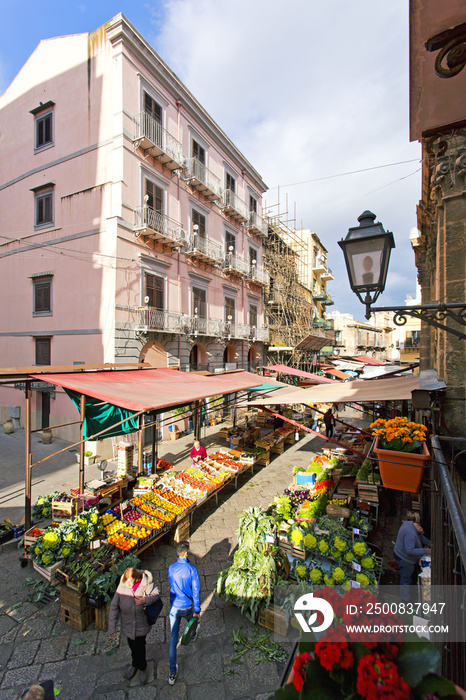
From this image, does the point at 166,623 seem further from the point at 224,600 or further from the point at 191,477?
the point at 191,477

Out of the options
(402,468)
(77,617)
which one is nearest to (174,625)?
(77,617)

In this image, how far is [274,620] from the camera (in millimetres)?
4816

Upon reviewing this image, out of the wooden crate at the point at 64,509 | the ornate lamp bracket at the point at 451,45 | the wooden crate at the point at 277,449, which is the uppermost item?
the ornate lamp bracket at the point at 451,45

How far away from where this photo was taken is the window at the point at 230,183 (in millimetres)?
22672

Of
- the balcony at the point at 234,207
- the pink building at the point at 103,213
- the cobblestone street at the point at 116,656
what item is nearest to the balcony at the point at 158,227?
the pink building at the point at 103,213

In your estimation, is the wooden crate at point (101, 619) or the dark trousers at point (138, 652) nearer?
the dark trousers at point (138, 652)

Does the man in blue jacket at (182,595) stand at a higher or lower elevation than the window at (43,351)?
lower

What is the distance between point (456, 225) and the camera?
17.5 feet

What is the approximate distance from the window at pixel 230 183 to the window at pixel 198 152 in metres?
2.98

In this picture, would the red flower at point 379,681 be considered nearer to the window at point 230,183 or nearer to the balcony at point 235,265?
the balcony at point 235,265

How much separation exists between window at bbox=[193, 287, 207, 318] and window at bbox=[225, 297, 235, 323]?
2.79m

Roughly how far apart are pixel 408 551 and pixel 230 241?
20930mm

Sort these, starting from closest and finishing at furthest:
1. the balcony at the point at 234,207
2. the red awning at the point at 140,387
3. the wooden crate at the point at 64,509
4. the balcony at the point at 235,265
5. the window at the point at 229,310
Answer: the red awning at the point at 140,387
the wooden crate at the point at 64,509
the balcony at the point at 235,265
the balcony at the point at 234,207
the window at the point at 229,310

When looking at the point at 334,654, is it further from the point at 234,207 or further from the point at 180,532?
the point at 234,207
